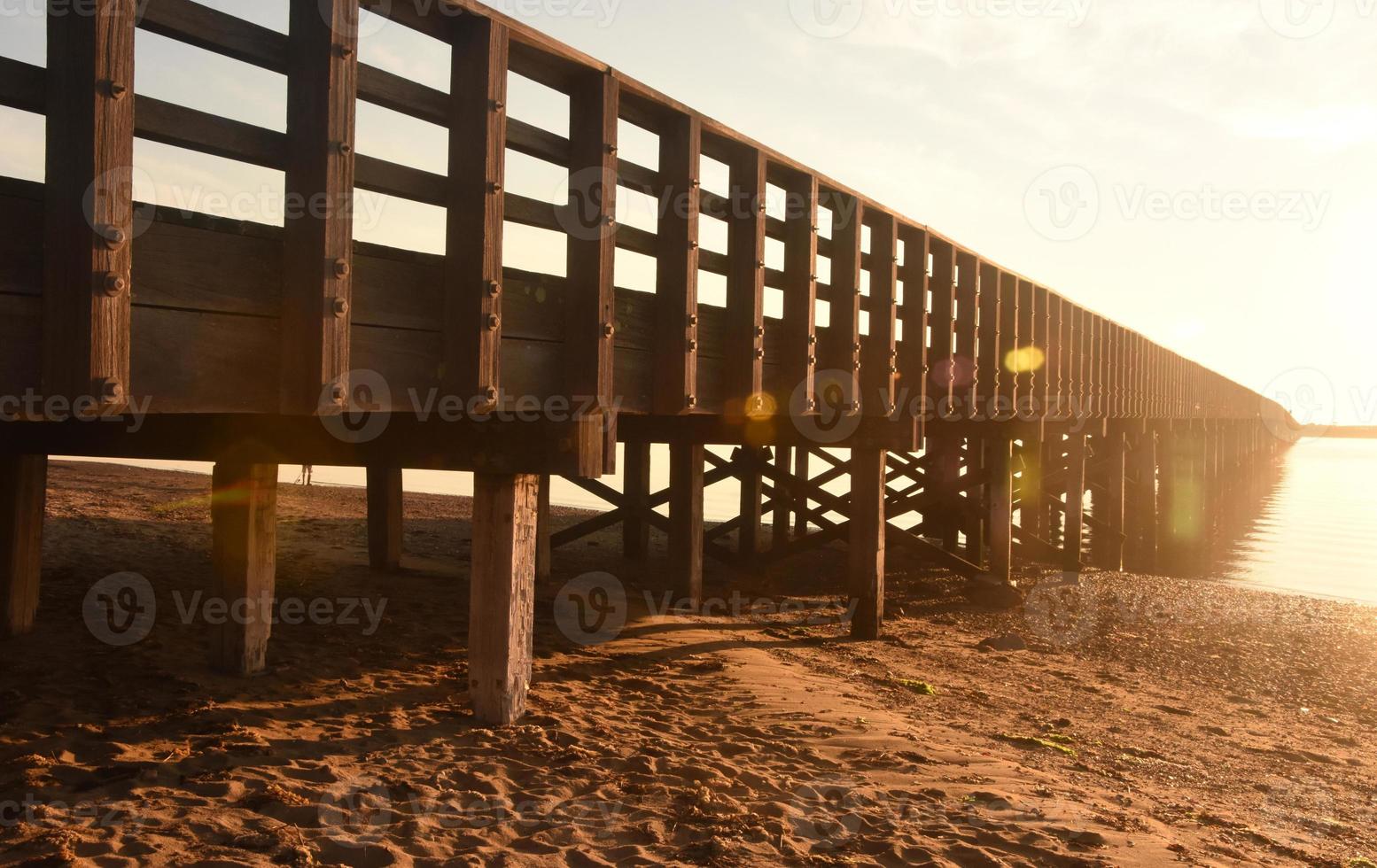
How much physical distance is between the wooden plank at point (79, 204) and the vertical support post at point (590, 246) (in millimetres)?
2281

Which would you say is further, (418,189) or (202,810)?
(418,189)

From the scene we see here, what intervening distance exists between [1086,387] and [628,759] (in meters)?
14.2

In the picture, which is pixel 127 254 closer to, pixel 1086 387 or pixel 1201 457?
pixel 1086 387

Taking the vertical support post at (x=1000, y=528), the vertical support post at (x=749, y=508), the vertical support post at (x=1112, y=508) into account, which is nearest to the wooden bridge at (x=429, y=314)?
the vertical support post at (x=1000, y=528)

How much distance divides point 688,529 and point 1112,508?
1196cm

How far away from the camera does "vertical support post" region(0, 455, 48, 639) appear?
584 centimetres

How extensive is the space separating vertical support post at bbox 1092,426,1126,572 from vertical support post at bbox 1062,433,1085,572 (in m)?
1.03

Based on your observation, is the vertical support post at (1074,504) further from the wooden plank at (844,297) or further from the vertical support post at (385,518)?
the vertical support post at (385,518)

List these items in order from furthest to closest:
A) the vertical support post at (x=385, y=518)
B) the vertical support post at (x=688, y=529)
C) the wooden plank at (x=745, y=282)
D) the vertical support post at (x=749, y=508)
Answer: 1. the vertical support post at (x=749, y=508)
2. the vertical support post at (x=385, y=518)
3. the vertical support post at (x=688, y=529)
4. the wooden plank at (x=745, y=282)

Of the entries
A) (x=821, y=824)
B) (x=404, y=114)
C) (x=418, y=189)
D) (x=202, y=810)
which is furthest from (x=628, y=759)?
(x=404, y=114)

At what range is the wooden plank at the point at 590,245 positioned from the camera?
5.00 metres

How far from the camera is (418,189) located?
13.8 feet

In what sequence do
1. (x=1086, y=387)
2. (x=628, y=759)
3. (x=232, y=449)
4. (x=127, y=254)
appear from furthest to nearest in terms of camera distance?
(x=1086, y=387)
(x=232, y=449)
(x=628, y=759)
(x=127, y=254)

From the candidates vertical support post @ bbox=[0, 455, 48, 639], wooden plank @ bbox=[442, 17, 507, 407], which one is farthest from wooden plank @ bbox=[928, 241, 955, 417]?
vertical support post @ bbox=[0, 455, 48, 639]
